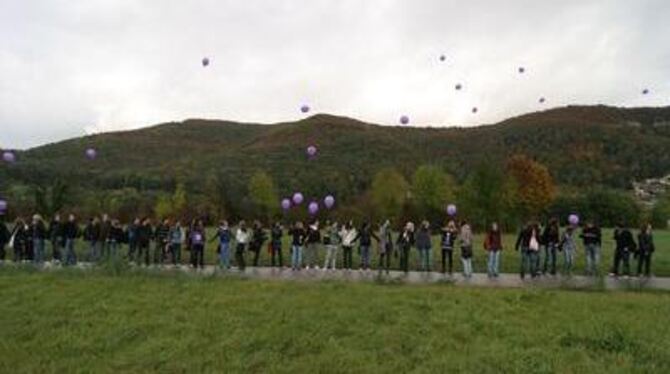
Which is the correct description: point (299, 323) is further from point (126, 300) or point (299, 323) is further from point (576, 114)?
point (576, 114)

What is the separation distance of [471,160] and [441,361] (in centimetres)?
10916

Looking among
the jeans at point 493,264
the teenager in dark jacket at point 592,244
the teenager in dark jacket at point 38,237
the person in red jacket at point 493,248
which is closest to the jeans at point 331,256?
the person in red jacket at point 493,248

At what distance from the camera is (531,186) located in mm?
99375

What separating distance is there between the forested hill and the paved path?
69277mm

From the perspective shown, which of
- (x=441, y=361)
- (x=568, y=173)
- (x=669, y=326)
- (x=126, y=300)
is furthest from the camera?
(x=568, y=173)

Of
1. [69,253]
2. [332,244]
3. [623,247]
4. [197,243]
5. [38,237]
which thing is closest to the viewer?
[623,247]

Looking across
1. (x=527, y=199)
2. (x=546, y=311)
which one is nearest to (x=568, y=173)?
(x=527, y=199)

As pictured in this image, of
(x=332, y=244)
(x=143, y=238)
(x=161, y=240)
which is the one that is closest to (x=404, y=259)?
(x=332, y=244)

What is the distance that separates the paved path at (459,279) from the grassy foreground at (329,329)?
1.67 m

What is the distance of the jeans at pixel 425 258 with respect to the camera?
27608 mm

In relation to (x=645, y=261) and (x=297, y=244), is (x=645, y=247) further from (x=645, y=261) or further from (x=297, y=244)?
(x=297, y=244)

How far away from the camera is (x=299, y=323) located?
55.2 feet

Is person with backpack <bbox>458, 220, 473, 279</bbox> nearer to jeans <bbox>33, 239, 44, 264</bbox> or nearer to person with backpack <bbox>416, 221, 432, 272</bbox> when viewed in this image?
person with backpack <bbox>416, 221, 432, 272</bbox>

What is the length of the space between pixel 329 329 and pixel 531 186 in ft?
282
